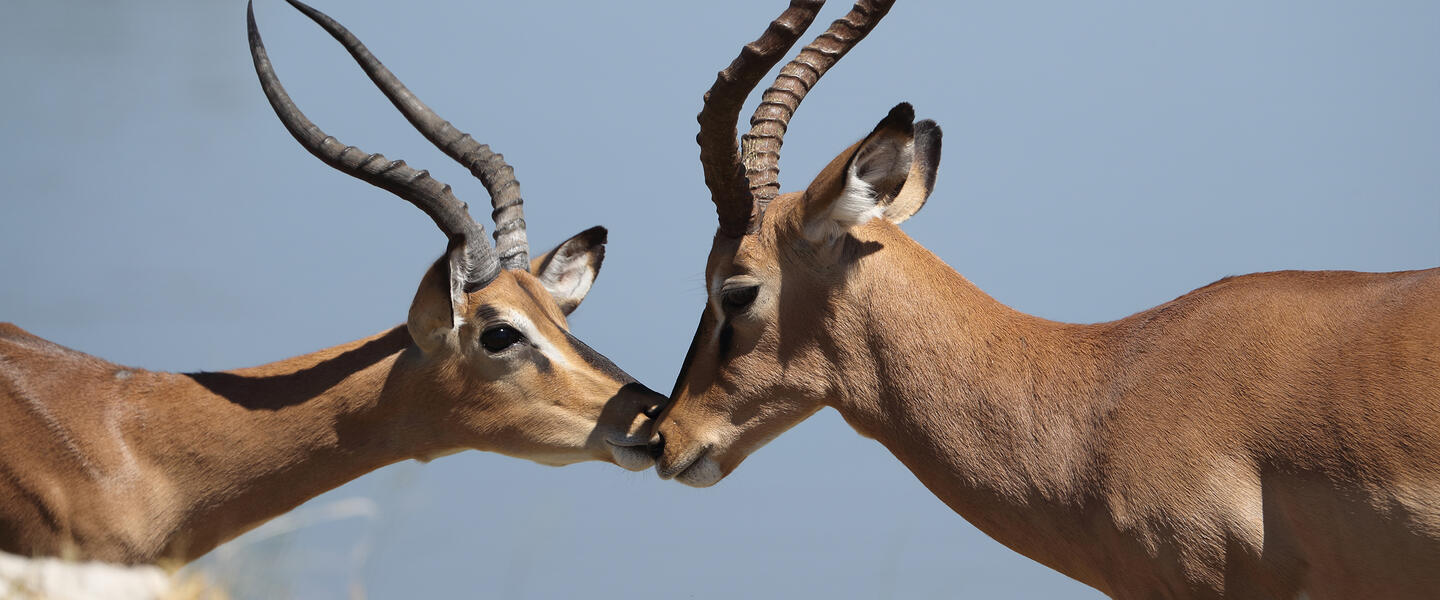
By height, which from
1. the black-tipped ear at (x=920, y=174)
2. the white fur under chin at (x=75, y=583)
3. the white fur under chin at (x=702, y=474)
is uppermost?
the black-tipped ear at (x=920, y=174)

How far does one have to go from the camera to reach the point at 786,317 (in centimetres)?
579

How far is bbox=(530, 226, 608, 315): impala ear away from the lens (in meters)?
8.41

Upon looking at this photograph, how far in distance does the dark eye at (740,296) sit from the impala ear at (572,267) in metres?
2.65

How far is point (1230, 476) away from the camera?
4613 mm

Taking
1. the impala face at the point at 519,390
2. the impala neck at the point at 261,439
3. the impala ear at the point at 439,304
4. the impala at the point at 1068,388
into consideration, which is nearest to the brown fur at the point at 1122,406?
the impala at the point at 1068,388

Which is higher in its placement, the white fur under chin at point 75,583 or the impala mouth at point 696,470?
the impala mouth at point 696,470

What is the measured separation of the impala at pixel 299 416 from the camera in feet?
20.4

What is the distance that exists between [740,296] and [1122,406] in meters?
1.82

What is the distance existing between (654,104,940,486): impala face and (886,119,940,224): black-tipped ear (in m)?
0.45

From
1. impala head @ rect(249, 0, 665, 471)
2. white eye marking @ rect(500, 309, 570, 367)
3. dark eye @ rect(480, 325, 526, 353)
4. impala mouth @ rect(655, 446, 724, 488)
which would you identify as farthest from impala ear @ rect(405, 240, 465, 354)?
impala mouth @ rect(655, 446, 724, 488)

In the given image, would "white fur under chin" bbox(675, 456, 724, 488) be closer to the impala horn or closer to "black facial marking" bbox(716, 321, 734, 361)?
"black facial marking" bbox(716, 321, 734, 361)

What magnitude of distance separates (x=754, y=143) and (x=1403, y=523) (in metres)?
3.41

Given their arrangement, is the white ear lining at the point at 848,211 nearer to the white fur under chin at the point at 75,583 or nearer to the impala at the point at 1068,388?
the impala at the point at 1068,388

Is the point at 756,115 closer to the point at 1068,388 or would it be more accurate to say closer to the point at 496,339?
the point at 496,339
